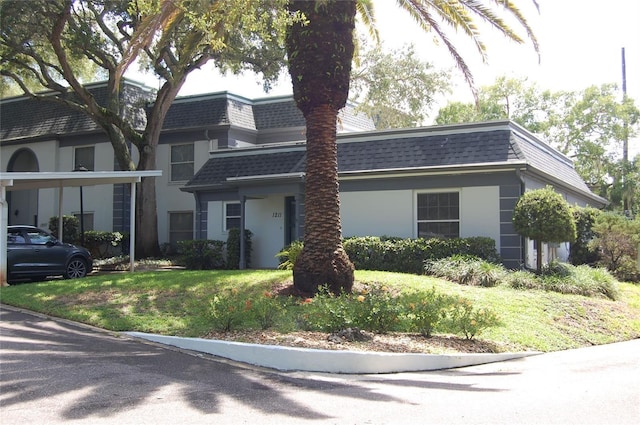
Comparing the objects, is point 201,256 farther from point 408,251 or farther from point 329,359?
point 329,359

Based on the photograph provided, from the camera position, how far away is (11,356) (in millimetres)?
7551

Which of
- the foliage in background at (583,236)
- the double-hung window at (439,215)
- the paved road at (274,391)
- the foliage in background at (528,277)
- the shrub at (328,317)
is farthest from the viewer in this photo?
the foliage in background at (583,236)

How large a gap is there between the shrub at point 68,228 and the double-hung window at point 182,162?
468 cm

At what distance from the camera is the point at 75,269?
17.0 metres

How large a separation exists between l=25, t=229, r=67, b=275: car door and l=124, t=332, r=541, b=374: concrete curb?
955cm

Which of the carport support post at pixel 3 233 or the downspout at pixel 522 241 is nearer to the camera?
the carport support post at pixel 3 233

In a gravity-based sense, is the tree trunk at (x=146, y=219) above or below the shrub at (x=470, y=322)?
above

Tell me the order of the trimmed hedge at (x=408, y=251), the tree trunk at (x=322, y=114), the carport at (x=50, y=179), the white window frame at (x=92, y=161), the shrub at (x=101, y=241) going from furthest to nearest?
the white window frame at (x=92, y=161), the shrub at (x=101, y=241), the trimmed hedge at (x=408, y=251), the carport at (x=50, y=179), the tree trunk at (x=322, y=114)

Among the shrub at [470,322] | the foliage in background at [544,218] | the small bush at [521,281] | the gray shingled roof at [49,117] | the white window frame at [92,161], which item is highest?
the gray shingled roof at [49,117]

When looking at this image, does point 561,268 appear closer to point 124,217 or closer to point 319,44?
point 319,44

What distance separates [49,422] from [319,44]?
28.4ft

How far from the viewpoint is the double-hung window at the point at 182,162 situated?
2559cm

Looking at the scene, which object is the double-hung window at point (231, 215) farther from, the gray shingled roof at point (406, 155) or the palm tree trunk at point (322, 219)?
the palm tree trunk at point (322, 219)

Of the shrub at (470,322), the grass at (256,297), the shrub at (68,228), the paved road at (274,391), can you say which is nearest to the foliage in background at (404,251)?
the grass at (256,297)
